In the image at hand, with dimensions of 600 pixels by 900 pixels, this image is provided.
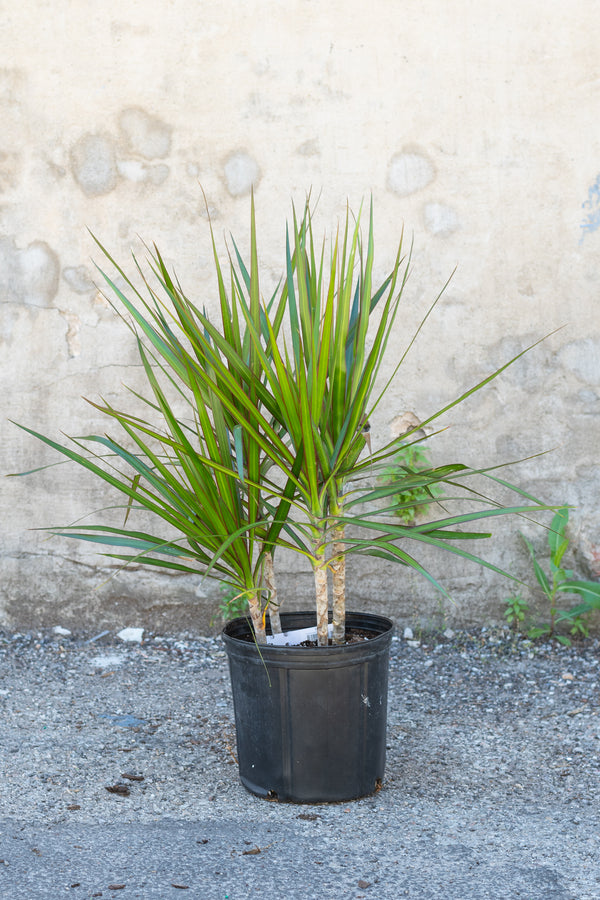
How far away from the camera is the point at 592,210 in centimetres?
295

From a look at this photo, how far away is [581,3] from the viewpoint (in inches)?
114

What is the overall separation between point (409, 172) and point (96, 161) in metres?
1.10

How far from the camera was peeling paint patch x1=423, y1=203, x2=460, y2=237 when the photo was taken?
2.98 meters

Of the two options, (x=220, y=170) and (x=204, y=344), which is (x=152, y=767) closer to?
(x=204, y=344)

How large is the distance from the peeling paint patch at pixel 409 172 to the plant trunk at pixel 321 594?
1593mm

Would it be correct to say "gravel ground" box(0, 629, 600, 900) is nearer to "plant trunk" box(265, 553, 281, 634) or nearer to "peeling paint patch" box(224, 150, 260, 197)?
"plant trunk" box(265, 553, 281, 634)

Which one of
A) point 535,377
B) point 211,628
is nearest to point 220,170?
point 535,377

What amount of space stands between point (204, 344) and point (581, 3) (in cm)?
208

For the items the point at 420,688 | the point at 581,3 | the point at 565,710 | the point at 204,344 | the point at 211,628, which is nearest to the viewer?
the point at 204,344

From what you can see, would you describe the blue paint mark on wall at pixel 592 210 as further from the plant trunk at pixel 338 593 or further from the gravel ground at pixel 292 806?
the plant trunk at pixel 338 593

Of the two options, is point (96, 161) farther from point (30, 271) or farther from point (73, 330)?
point (73, 330)

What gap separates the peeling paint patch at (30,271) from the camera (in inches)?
120

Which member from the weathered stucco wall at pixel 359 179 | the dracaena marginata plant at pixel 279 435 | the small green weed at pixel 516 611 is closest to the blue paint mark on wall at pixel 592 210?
the weathered stucco wall at pixel 359 179

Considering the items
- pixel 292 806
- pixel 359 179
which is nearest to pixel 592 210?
pixel 359 179
